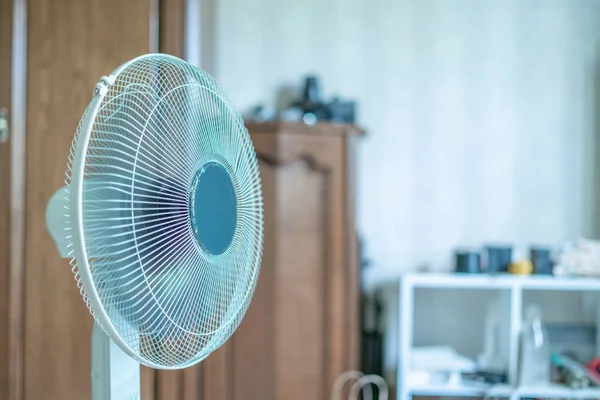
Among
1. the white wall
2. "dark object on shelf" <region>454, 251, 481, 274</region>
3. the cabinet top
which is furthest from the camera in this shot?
the white wall

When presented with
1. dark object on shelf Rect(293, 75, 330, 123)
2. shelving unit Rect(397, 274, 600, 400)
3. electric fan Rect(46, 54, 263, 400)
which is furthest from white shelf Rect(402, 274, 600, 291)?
electric fan Rect(46, 54, 263, 400)

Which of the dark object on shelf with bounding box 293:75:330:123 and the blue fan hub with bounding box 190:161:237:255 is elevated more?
the dark object on shelf with bounding box 293:75:330:123

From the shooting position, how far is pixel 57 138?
108 centimetres

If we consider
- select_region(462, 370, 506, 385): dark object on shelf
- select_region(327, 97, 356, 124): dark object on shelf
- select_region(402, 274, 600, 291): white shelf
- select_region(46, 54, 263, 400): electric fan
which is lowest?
select_region(462, 370, 506, 385): dark object on shelf

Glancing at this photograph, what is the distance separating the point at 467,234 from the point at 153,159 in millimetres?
1715

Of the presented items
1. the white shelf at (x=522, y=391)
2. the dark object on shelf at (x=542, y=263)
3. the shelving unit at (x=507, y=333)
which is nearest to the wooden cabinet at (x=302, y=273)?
the shelving unit at (x=507, y=333)

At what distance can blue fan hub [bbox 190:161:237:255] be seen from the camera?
63cm

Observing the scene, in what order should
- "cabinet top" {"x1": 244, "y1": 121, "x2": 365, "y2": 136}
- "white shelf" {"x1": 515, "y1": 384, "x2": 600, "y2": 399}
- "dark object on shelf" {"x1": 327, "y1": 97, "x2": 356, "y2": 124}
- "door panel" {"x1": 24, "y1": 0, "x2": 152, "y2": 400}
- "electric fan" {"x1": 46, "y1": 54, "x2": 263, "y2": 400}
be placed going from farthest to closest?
"dark object on shelf" {"x1": 327, "y1": 97, "x2": 356, "y2": 124} → "white shelf" {"x1": 515, "y1": 384, "x2": 600, "y2": 399} → "cabinet top" {"x1": 244, "y1": 121, "x2": 365, "y2": 136} → "door panel" {"x1": 24, "y1": 0, "x2": 152, "y2": 400} → "electric fan" {"x1": 46, "y1": 54, "x2": 263, "y2": 400}

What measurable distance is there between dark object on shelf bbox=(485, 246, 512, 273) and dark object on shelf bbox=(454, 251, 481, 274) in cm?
5

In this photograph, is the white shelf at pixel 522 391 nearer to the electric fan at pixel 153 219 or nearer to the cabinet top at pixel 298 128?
the cabinet top at pixel 298 128

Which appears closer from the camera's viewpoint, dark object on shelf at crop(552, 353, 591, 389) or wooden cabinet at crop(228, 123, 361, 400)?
wooden cabinet at crop(228, 123, 361, 400)

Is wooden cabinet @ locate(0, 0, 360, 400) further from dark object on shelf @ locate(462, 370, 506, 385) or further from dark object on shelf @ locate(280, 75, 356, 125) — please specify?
dark object on shelf @ locate(462, 370, 506, 385)

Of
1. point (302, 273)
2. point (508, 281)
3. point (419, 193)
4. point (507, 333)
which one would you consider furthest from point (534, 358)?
point (302, 273)

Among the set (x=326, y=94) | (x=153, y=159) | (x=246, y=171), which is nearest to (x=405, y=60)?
(x=326, y=94)
